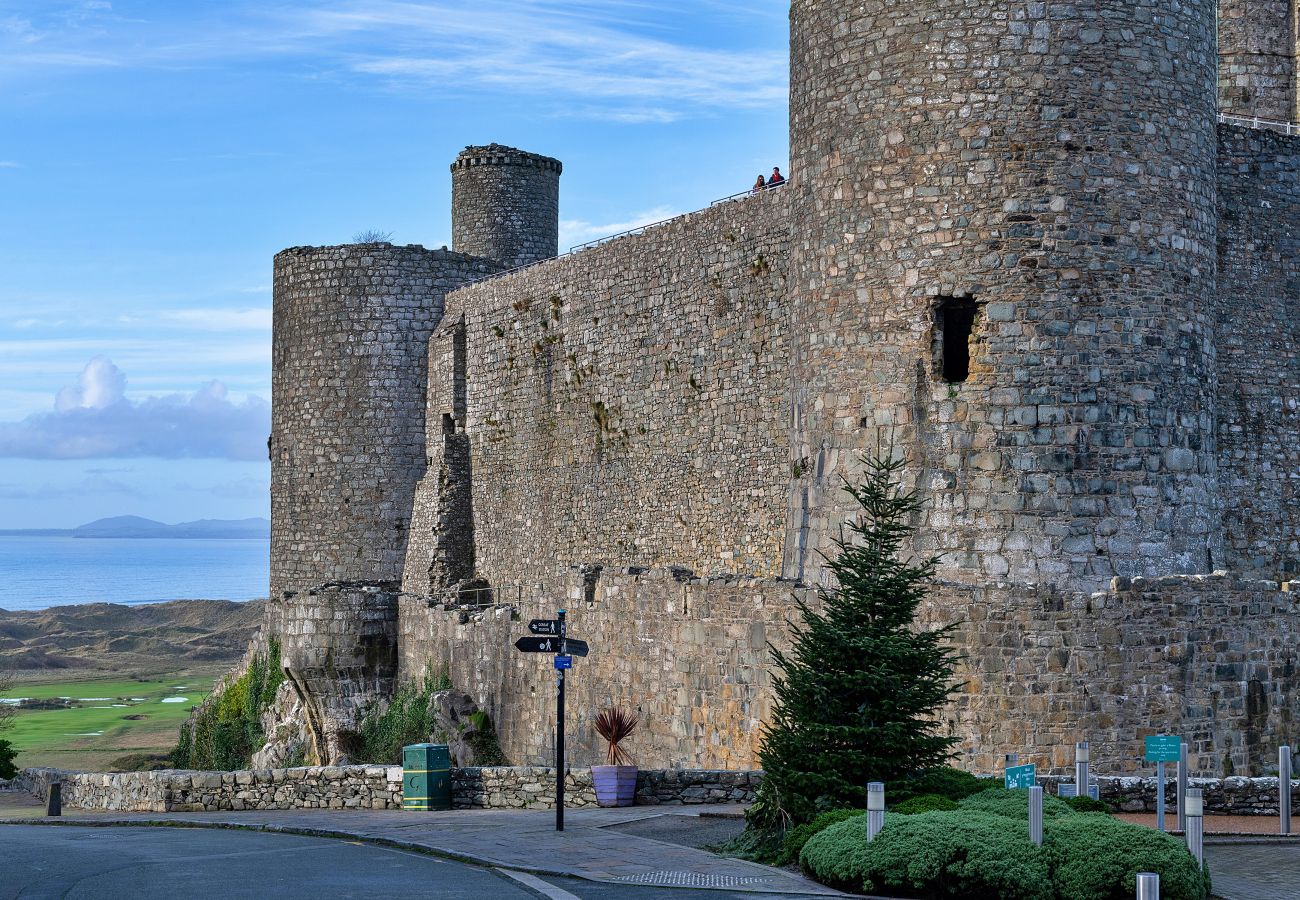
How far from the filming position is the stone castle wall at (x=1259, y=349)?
79.4 ft

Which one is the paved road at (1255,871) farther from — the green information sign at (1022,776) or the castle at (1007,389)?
the castle at (1007,389)

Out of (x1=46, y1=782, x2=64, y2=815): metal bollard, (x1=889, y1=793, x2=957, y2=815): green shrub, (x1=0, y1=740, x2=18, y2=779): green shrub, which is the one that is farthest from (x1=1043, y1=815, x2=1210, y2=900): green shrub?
(x1=0, y1=740, x2=18, y2=779): green shrub

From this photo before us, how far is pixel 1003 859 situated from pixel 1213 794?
15.7 ft

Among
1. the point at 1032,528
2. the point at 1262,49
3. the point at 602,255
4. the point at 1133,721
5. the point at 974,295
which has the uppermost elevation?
the point at 1262,49

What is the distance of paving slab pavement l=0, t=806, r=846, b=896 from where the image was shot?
14961 millimetres

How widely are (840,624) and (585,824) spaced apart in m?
3.81

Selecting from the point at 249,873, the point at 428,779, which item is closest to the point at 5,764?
the point at 428,779

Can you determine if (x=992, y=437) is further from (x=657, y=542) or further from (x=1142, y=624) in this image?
(x=657, y=542)

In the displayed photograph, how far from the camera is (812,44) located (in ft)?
69.7

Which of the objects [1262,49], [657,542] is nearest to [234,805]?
[657,542]

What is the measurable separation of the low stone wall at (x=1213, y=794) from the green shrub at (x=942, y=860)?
330cm

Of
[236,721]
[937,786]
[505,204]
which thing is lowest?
[236,721]

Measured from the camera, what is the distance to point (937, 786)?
16219 mm

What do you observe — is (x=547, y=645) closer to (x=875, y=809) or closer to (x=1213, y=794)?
(x=875, y=809)
